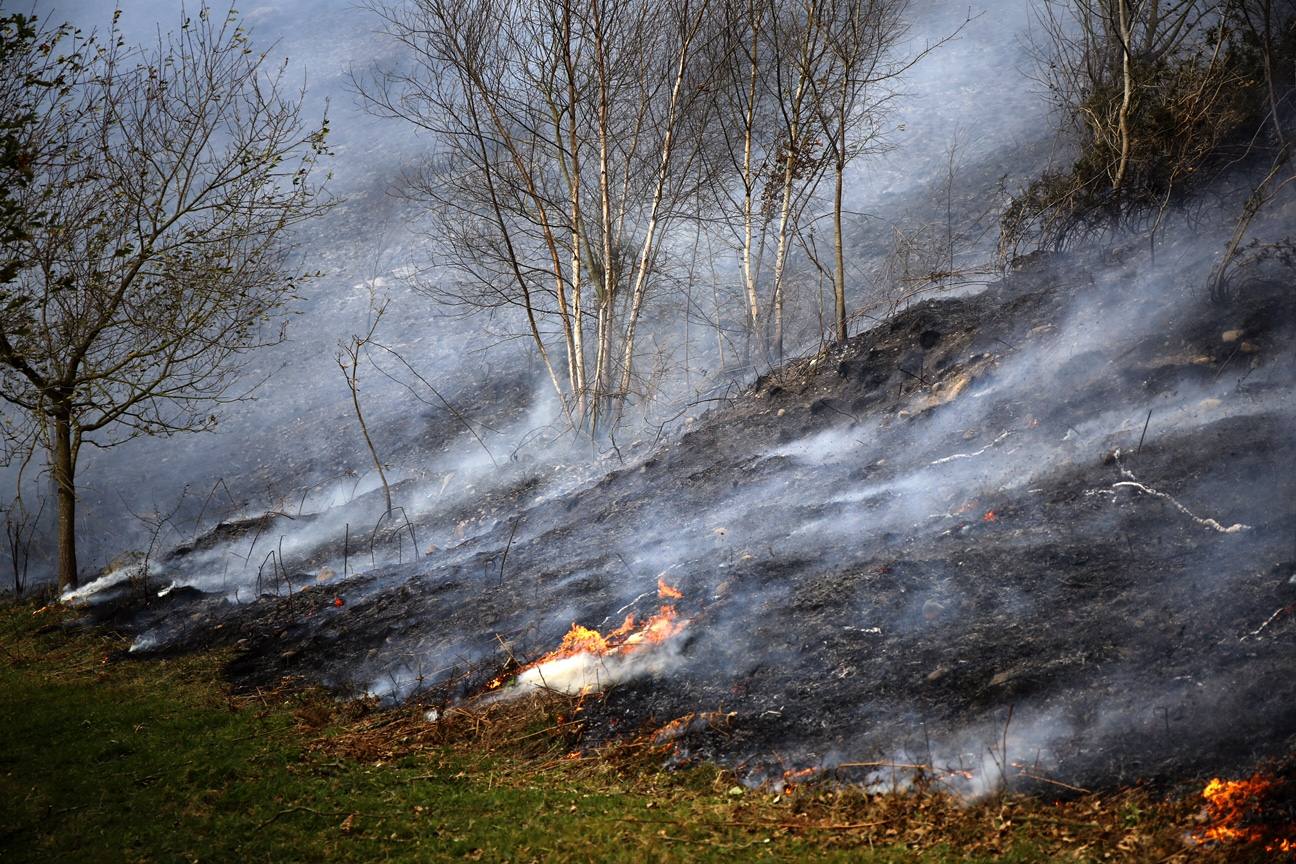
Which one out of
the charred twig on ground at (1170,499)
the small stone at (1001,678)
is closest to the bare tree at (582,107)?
the charred twig on ground at (1170,499)

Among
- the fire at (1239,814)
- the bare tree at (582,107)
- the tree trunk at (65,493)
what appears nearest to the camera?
the fire at (1239,814)

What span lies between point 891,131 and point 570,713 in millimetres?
16738

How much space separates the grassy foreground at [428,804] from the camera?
13.5 ft

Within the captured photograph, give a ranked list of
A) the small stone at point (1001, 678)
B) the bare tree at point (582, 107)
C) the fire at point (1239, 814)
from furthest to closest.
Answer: the bare tree at point (582, 107), the small stone at point (1001, 678), the fire at point (1239, 814)

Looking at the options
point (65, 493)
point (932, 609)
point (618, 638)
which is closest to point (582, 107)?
point (65, 493)

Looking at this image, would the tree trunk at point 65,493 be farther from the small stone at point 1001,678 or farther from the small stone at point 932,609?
the small stone at point 1001,678

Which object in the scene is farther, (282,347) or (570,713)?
(282,347)

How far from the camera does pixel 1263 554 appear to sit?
5.34 metres

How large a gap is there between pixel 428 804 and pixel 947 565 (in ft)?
12.3

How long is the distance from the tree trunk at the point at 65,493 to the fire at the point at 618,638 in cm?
706

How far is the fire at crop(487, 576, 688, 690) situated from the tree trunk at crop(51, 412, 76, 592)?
278 inches

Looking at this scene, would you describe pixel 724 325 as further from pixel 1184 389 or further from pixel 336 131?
pixel 336 131

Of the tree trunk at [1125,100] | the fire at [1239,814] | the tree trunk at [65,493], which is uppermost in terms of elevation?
the tree trunk at [1125,100]

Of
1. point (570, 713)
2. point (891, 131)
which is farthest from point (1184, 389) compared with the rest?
point (891, 131)
